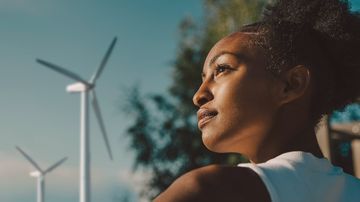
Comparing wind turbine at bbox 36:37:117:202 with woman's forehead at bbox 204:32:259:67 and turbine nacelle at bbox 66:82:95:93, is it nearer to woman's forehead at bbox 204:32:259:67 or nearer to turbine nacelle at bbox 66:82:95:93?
turbine nacelle at bbox 66:82:95:93

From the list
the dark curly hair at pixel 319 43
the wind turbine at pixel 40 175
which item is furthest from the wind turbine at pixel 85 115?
the dark curly hair at pixel 319 43

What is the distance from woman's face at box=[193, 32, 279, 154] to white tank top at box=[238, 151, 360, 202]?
0.22 meters

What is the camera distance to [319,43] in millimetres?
2076

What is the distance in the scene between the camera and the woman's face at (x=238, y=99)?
6.04 ft

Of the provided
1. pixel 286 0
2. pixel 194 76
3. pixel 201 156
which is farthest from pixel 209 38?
pixel 286 0

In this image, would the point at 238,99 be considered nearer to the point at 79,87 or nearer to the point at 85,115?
the point at 85,115

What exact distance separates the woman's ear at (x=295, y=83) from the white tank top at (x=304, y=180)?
264mm

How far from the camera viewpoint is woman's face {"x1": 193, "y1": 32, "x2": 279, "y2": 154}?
184 cm

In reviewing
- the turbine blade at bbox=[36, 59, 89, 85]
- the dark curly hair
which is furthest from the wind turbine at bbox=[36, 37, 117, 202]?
the dark curly hair

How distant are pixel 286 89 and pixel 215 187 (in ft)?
2.23

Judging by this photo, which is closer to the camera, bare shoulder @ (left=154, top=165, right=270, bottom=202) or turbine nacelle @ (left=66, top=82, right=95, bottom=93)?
bare shoulder @ (left=154, top=165, right=270, bottom=202)

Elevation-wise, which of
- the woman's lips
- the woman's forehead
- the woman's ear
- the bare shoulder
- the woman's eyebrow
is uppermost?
the woman's forehead

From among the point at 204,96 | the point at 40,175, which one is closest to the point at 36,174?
the point at 40,175

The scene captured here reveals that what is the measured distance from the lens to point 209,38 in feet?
102
